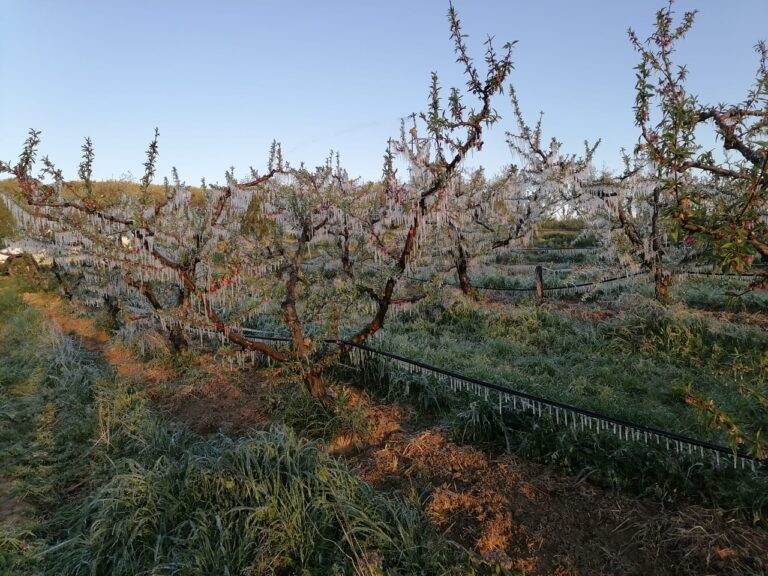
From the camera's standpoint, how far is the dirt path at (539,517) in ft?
10.7

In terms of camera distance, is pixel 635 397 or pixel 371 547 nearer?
pixel 371 547

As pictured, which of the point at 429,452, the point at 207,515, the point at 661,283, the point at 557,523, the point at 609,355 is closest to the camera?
the point at 557,523

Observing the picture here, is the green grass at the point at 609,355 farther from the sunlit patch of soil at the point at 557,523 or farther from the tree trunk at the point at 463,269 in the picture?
the tree trunk at the point at 463,269

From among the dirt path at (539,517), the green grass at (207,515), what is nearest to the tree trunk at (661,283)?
the dirt path at (539,517)

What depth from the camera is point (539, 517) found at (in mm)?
3803

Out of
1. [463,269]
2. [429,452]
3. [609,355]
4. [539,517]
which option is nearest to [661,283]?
[609,355]

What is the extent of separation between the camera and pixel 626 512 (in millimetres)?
3797

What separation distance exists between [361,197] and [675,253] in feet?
29.6

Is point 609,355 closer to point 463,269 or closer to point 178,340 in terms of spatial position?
point 463,269

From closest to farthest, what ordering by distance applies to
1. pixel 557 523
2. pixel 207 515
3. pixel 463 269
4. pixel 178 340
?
1. pixel 557 523
2. pixel 207 515
3. pixel 178 340
4. pixel 463 269

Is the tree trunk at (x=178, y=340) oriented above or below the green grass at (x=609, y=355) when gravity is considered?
above

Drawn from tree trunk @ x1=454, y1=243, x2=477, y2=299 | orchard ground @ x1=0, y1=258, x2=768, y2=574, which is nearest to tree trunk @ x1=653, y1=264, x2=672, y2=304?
orchard ground @ x1=0, y1=258, x2=768, y2=574

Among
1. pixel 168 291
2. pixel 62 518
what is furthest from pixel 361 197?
pixel 62 518

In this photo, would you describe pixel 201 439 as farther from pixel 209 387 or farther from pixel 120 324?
pixel 120 324
